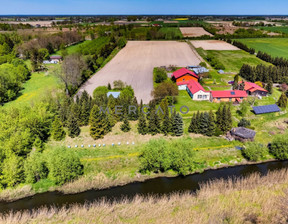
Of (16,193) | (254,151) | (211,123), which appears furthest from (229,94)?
(16,193)

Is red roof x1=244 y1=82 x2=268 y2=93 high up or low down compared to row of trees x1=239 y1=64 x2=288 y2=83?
down

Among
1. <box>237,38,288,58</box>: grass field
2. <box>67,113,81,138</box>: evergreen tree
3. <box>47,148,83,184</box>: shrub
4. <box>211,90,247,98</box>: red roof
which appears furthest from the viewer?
<box>237,38,288,58</box>: grass field

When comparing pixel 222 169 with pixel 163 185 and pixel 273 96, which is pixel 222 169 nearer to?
pixel 163 185

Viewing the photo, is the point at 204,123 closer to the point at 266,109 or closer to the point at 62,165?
the point at 266,109

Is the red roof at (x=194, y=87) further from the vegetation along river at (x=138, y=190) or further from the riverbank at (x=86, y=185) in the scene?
the riverbank at (x=86, y=185)

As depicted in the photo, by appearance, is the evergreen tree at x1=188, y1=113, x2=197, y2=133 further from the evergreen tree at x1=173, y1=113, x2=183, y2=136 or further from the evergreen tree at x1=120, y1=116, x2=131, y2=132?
the evergreen tree at x1=120, y1=116, x2=131, y2=132

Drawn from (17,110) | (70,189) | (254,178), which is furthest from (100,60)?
(254,178)

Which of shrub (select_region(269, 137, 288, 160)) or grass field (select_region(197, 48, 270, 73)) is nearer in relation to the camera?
shrub (select_region(269, 137, 288, 160))

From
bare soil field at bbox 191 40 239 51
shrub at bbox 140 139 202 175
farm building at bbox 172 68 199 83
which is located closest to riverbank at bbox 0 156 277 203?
shrub at bbox 140 139 202 175
